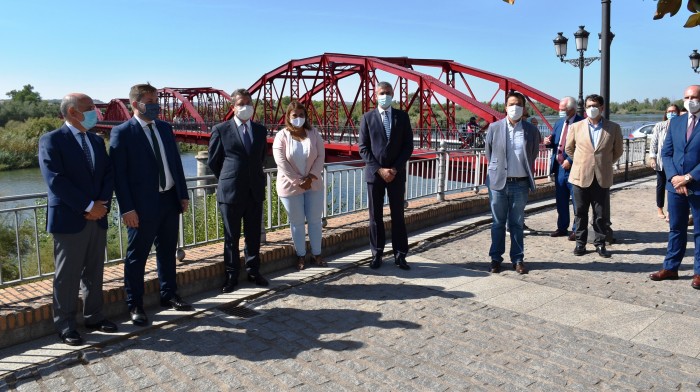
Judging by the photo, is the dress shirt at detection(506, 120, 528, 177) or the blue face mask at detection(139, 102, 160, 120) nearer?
the blue face mask at detection(139, 102, 160, 120)

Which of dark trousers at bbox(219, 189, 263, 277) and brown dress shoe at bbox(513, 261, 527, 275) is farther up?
dark trousers at bbox(219, 189, 263, 277)

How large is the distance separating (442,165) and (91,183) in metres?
5.56

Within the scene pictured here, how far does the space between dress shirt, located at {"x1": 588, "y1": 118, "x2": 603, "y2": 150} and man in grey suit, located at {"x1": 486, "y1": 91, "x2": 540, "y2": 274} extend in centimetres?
90

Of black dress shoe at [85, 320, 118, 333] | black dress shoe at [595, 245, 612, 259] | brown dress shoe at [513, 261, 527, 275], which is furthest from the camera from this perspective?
black dress shoe at [595, 245, 612, 259]

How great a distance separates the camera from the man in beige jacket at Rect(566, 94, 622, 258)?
5.79 m

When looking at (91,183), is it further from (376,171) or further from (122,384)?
(376,171)

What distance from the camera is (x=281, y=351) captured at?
11.5ft

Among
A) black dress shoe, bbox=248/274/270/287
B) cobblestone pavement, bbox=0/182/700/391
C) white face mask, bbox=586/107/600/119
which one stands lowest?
cobblestone pavement, bbox=0/182/700/391

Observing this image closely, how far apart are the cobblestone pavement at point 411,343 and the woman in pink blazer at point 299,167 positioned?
68cm

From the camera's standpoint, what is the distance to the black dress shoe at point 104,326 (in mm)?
3816

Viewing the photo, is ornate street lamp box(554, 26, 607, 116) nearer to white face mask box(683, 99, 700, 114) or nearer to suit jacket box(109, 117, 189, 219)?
white face mask box(683, 99, 700, 114)

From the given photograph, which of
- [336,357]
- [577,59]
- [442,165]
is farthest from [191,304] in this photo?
[577,59]

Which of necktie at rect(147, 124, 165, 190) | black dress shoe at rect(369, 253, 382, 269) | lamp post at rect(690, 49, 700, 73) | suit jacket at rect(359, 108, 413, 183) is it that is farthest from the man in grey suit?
lamp post at rect(690, 49, 700, 73)

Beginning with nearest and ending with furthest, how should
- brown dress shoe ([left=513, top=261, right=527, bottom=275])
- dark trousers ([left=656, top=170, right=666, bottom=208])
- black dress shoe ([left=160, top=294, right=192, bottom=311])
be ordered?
black dress shoe ([left=160, top=294, right=192, bottom=311]) < brown dress shoe ([left=513, top=261, right=527, bottom=275]) < dark trousers ([left=656, top=170, right=666, bottom=208])
